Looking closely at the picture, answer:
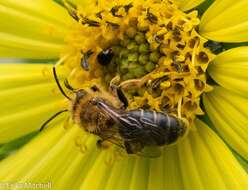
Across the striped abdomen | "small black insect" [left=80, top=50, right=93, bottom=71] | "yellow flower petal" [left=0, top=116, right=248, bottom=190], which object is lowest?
"yellow flower petal" [left=0, top=116, right=248, bottom=190]

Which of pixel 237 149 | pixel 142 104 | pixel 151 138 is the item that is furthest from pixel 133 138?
pixel 237 149

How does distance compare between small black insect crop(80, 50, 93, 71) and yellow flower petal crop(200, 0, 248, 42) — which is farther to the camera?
small black insect crop(80, 50, 93, 71)

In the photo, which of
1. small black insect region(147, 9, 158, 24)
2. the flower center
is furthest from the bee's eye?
small black insect region(147, 9, 158, 24)

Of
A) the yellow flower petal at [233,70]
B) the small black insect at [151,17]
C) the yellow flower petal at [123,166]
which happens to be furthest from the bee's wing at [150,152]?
the small black insect at [151,17]

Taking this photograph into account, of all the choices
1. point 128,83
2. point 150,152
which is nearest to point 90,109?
point 128,83

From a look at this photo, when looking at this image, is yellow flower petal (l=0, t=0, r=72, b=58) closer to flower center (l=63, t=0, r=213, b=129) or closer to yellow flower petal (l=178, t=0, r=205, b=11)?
flower center (l=63, t=0, r=213, b=129)

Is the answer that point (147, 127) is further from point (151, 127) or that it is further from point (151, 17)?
point (151, 17)

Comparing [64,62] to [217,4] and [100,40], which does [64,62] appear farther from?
[217,4]
